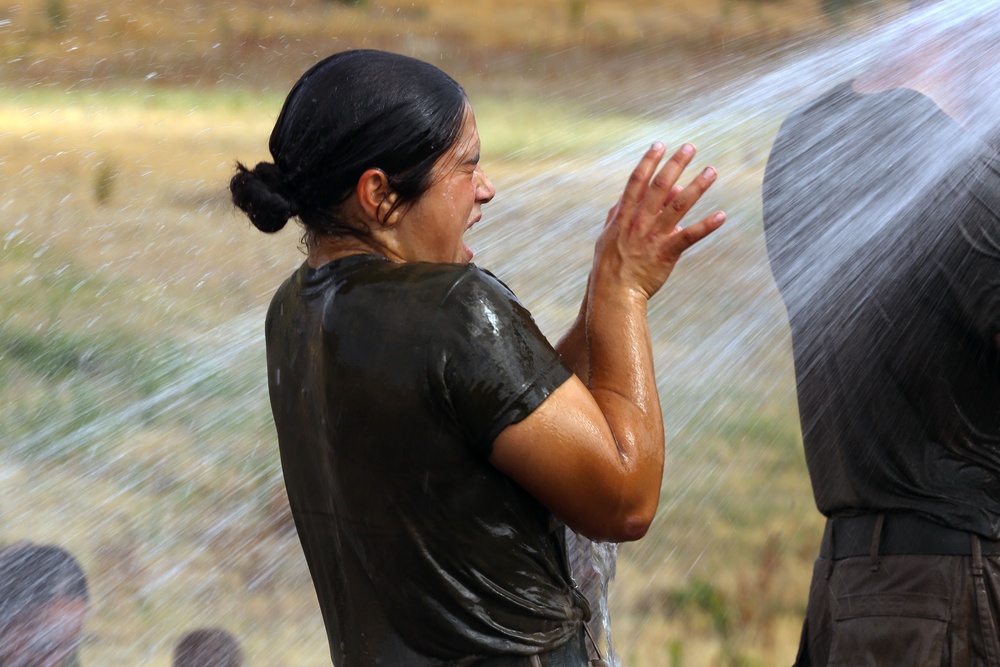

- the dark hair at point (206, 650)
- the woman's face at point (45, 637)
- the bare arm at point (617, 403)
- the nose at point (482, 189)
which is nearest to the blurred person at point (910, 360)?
the bare arm at point (617, 403)

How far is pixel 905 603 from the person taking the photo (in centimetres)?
204

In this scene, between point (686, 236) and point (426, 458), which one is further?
point (686, 236)

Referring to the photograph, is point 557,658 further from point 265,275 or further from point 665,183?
point 265,275

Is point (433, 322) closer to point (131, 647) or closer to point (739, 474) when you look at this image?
point (131, 647)

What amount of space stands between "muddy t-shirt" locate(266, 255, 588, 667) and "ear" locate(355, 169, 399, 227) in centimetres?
6

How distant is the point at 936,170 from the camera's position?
2.21 meters

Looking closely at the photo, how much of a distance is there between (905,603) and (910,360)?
0.44 metres

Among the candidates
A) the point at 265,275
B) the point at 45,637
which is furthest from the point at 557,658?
the point at 265,275

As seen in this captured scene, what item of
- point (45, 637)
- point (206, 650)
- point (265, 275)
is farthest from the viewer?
point (265, 275)

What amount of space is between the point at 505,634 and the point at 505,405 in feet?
0.90

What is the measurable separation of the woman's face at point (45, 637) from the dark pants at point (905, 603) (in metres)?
1.96

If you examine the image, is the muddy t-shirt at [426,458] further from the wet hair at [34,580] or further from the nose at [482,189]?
the wet hair at [34,580]

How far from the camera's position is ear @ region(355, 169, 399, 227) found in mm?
1298

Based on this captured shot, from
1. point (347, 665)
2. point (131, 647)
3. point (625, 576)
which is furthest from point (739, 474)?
point (347, 665)
